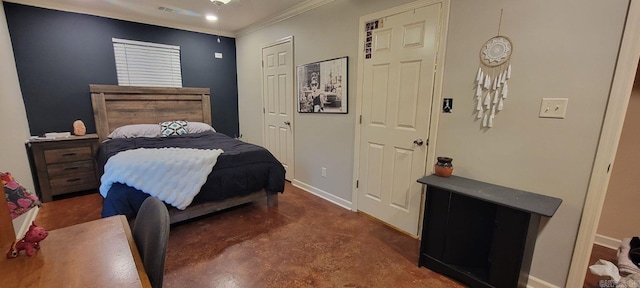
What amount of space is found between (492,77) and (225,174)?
2.40 metres

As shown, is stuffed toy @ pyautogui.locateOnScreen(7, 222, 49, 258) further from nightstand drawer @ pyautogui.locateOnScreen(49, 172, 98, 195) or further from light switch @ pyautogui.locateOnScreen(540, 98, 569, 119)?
nightstand drawer @ pyautogui.locateOnScreen(49, 172, 98, 195)

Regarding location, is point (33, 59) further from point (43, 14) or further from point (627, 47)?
point (627, 47)

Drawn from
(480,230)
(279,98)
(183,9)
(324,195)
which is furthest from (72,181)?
(480,230)

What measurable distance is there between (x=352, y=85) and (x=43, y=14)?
12.8ft

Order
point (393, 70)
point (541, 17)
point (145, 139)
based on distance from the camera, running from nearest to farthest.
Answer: point (541, 17) → point (393, 70) → point (145, 139)

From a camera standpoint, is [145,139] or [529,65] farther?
[145,139]

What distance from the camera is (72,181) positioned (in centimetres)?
319

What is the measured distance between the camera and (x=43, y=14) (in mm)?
3184

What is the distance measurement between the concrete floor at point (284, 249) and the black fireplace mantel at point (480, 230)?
162mm

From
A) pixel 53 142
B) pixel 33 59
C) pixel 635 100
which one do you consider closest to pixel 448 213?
pixel 635 100

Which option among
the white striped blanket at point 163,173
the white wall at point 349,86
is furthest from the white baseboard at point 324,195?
the white striped blanket at point 163,173

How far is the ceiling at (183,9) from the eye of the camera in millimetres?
3166

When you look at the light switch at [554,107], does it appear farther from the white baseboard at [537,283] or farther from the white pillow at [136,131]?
the white pillow at [136,131]

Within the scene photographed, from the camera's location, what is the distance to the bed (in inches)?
96.3
